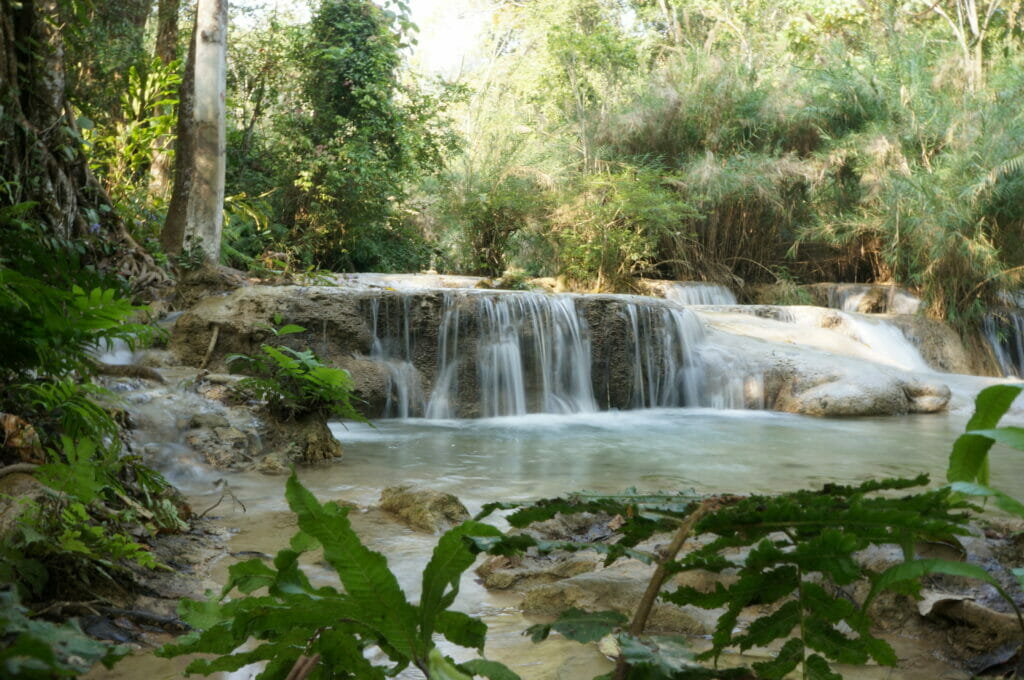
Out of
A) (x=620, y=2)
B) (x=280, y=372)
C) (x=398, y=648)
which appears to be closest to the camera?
(x=398, y=648)

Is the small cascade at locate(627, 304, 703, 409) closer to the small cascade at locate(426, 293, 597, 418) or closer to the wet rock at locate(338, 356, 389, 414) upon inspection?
the small cascade at locate(426, 293, 597, 418)

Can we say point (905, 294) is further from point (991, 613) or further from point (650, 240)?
point (991, 613)

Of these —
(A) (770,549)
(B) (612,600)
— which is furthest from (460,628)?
(B) (612,600)

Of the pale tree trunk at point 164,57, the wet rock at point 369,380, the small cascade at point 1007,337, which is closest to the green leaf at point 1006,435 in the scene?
the wet rock at point 369,380

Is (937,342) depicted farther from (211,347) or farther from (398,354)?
(211,347)

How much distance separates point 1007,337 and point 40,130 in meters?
14.7

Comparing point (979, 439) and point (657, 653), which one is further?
point (979, 439)

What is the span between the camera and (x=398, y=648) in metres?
0.73

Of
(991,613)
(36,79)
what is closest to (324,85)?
(36,79)

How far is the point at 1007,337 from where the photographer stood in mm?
13914

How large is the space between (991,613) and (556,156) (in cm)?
1657

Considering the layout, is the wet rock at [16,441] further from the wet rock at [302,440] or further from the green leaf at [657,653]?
the wet rock at [302,440]

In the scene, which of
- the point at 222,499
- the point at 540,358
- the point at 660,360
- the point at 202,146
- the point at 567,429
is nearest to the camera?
the point at 222,499

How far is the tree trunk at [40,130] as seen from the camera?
11.1 feet
